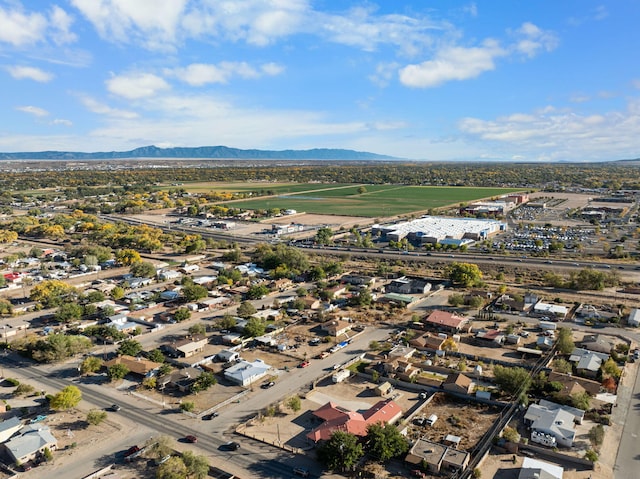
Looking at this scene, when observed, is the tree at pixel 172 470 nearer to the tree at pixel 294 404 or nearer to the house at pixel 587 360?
the tree at pixel 294 404

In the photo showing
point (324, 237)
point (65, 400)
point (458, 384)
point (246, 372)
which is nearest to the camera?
point (65, 400)

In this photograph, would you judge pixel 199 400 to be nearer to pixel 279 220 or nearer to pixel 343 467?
pixel 343 467

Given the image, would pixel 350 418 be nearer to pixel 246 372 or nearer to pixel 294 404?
pixel 294 404

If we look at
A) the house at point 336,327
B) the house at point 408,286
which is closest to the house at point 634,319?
the house at point 408,286

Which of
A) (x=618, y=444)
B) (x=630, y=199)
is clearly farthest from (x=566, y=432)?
(x=630, y=199)

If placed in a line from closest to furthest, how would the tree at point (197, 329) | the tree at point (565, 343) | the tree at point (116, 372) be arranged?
the tree at point (116, 372) → the tree at point (565, 343) → the tree at point (197, 329)

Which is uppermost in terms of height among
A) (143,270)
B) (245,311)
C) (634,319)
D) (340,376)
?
(143,270)

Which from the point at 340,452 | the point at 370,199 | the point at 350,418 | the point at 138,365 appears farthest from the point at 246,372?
the point at 370,199
